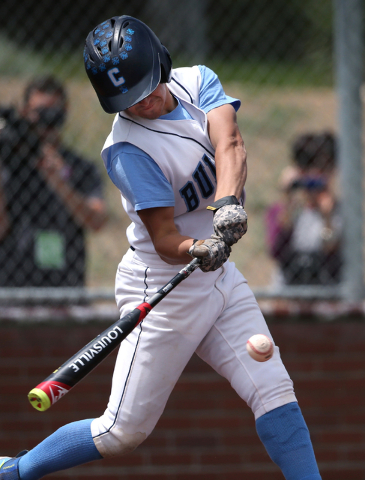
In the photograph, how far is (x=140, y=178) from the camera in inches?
91.8

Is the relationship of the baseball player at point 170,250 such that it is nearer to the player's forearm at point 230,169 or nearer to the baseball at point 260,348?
the player's forearm at point 230,169

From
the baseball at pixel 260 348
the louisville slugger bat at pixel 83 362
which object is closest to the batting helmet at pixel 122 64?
the louisville slugger bat at pixel 83 362

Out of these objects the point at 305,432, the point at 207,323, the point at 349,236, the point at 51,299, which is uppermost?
the point at 207,323

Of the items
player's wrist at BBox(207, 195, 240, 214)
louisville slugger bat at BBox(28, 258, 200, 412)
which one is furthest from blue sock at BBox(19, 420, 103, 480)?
player's wrist at BBox(207, 195, 240, 214)

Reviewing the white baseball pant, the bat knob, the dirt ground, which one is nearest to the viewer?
the bat knob

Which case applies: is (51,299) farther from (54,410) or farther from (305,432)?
(305,432)

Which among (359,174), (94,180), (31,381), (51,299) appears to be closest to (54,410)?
(31,381)

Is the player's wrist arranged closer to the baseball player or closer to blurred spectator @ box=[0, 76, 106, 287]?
the baseball player

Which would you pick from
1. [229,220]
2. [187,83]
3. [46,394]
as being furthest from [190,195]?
[46,394]

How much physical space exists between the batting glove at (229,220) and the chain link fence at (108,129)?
6.09ft

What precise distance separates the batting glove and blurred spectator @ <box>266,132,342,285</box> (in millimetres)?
1946

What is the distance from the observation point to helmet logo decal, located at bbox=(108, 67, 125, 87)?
227cm

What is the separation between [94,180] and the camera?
160 inches

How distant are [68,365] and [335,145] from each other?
104 inches
